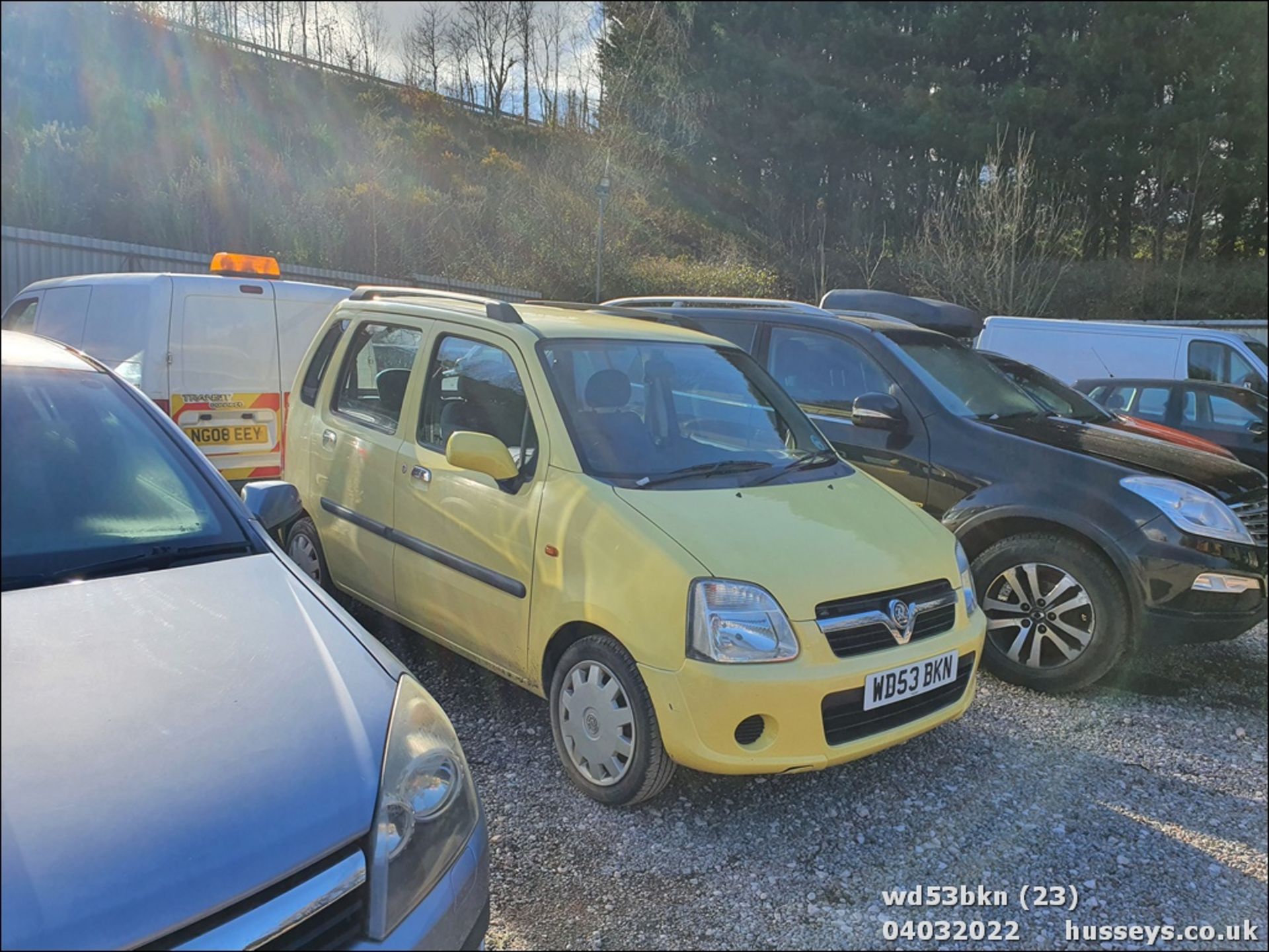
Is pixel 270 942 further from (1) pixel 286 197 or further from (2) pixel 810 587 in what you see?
(1) pixel 286 197

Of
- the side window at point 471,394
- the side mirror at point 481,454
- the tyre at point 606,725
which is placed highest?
the side window at point 471,394

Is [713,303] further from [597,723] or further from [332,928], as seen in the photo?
[332,928]

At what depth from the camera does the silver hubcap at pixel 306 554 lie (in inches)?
175

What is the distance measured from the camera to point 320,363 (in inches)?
175

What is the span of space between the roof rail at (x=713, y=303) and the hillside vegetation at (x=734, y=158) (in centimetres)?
1158

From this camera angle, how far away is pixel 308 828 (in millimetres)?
1497

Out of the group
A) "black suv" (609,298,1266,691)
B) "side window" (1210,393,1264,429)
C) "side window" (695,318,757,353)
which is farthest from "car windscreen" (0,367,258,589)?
"side window" (1210,393,1264,429)

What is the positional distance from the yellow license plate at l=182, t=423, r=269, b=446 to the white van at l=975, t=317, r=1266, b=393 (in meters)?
8.16

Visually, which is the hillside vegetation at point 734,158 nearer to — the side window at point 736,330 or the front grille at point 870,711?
the side window at point 736,330

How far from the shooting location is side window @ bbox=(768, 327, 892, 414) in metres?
4.90

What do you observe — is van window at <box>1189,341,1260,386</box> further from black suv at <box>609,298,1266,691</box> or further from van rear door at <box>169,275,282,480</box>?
van rear door at <box>169,275,282,480</box>

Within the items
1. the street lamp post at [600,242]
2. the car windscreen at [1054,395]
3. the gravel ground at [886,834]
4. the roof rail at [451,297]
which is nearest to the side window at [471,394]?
the roof rail at [451,297]

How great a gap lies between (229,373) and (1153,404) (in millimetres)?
8266

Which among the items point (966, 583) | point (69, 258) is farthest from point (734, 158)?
point (966, 583)
